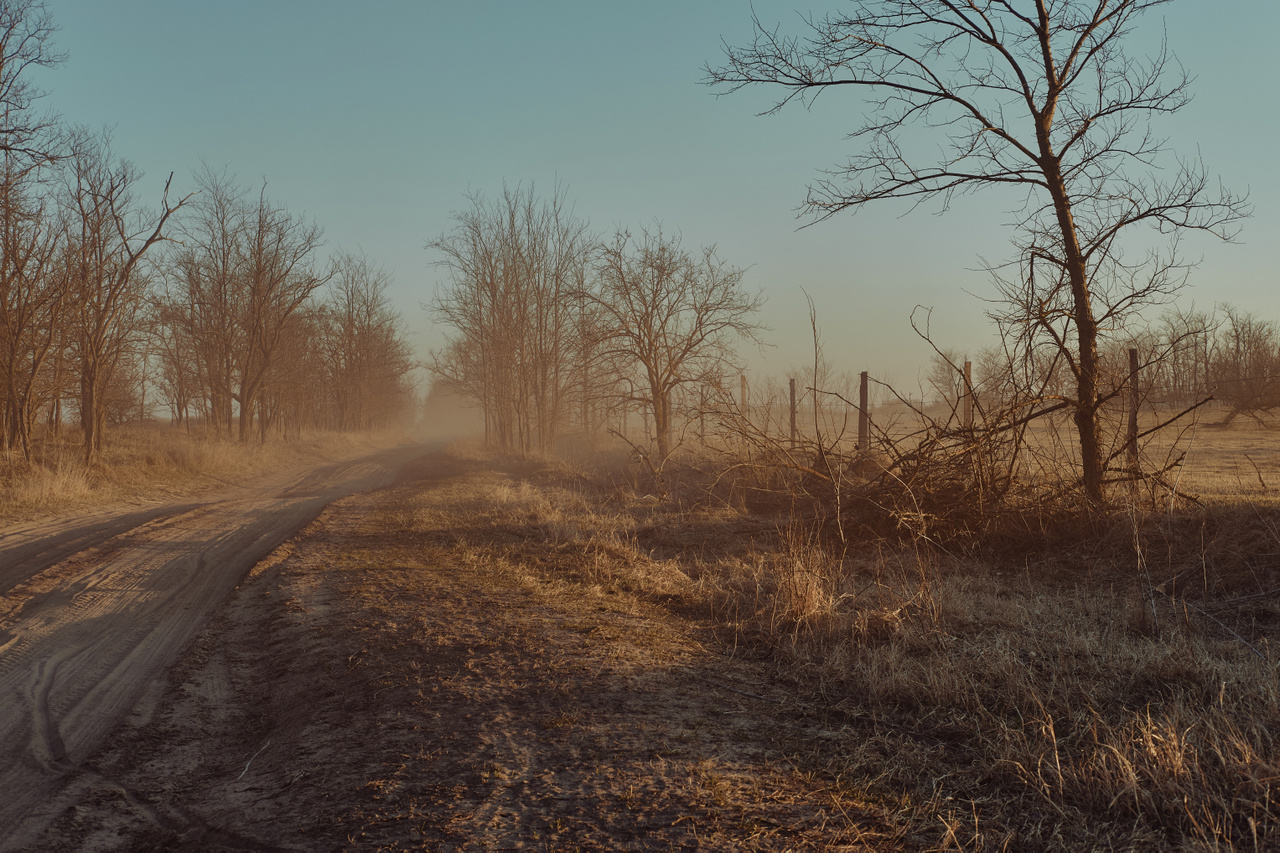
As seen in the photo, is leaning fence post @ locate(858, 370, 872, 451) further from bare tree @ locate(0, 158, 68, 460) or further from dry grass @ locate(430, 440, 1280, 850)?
bare tree @ locate(0, 158, 68, 460)

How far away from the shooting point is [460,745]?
3.20 metres

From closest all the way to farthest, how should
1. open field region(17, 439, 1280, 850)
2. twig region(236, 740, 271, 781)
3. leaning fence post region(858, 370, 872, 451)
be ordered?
open field region(17, 439, 1280, 850) < twig region(236, 740, 271, 781) < leaning fence post region(858, 370, 872, 451)

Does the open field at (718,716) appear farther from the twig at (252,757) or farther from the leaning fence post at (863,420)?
the leaning fence post at (863,420)

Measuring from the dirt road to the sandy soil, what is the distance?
0.60 feet

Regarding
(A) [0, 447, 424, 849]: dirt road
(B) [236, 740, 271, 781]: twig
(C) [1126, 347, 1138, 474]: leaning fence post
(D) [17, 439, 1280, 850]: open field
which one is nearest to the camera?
(D) [17, 439, 1280, 850]: open field

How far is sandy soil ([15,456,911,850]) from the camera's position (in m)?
2.56

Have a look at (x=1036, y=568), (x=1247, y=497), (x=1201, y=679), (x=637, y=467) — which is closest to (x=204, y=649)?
(x=1201, y=679)

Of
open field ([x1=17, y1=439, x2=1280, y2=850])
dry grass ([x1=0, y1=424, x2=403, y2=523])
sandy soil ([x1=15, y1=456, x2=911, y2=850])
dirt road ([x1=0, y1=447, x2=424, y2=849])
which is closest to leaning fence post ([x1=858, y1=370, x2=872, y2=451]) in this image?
open field ([x1=17, y1=439, x2=1280, y2=850])

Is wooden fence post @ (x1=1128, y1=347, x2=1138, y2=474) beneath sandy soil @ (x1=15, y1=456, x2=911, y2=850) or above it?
above

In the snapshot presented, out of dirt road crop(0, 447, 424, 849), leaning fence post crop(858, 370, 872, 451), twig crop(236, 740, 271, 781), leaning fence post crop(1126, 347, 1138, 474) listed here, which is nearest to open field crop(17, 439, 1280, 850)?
twig crop(236, 740, 271, 781)

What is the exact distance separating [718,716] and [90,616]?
5.68 metres

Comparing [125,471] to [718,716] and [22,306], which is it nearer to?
[22,306]

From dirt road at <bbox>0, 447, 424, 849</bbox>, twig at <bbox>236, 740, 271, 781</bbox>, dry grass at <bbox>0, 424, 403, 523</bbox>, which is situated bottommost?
twig at <bbox>236, 740, 271, 781</bbox>

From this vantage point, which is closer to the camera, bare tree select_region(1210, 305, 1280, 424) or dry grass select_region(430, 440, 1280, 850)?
dry grass select_region(430, 440, 1280, 850)
